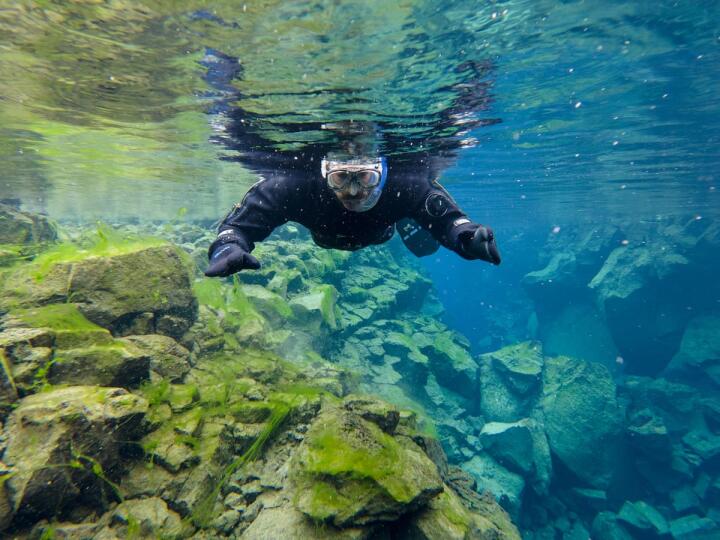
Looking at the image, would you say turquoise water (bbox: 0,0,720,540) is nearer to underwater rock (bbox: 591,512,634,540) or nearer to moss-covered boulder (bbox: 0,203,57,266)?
underwater rock (bbox: 591,512,634,540)

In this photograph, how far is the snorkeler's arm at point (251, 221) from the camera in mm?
3287

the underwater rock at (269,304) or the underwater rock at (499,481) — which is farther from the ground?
the underwater rock at (269,304)

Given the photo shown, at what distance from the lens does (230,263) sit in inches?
121

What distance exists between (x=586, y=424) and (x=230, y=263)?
688 inches

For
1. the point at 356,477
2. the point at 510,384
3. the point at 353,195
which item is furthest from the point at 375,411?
the point at 510,384

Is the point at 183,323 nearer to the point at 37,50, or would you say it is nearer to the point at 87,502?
the point at 87,502

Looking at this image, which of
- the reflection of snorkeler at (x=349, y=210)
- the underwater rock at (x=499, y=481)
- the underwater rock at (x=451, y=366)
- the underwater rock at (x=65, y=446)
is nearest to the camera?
the underwater rock at (x=65, y=446)

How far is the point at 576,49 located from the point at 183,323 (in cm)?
1010

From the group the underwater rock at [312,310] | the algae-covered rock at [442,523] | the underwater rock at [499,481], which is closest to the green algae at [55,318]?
the algae-covered rock at [442,523]

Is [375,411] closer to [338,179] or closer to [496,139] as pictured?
[338,179]

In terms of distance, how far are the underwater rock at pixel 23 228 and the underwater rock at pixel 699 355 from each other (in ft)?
105

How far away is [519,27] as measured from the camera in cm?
632

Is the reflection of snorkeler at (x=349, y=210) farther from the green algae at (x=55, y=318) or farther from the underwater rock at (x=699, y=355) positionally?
the underwater rock at (x=699, y=355)

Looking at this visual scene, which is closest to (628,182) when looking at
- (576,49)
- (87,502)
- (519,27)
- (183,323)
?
(576,49)
